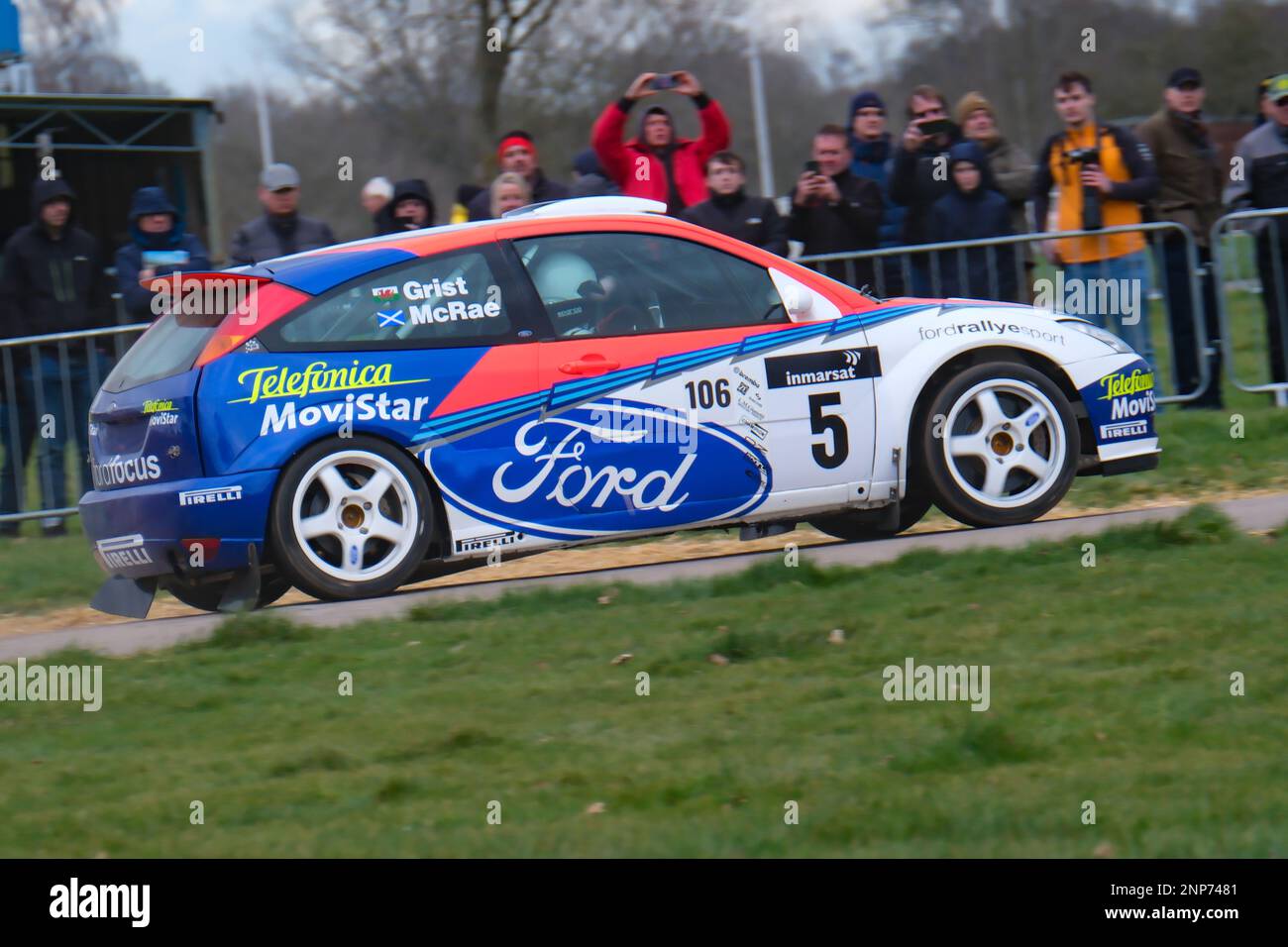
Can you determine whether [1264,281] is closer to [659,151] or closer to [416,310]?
[659,151]

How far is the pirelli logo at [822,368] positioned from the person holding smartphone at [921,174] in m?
2.96

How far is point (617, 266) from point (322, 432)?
1.58m

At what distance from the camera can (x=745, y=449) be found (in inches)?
338

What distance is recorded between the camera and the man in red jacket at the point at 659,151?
458 inches

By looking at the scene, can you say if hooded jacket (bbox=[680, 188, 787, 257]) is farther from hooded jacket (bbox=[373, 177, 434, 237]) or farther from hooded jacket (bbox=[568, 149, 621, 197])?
hooded jacket (bbox=[373, 177, 434, 237])

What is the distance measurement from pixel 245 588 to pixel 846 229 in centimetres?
493

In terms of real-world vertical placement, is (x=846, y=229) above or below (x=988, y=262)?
above

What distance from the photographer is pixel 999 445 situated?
900cm
